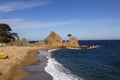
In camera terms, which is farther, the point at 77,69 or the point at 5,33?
the point at 5,33

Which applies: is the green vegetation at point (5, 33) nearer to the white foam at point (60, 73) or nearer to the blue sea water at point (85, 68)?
the blue sea water at point (85, 68)

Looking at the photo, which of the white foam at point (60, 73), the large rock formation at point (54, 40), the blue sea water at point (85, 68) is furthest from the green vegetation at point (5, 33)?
the white foam at point (60, 73)

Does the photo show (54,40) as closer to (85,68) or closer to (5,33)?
(5,33)

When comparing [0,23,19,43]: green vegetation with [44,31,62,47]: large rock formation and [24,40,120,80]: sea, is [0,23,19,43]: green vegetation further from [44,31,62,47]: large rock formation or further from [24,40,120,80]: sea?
[24,40,120,80]: sea

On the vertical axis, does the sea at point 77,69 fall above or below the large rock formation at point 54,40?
below

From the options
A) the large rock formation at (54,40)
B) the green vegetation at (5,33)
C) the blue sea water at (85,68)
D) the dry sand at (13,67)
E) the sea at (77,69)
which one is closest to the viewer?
the dry sand at (13,67)

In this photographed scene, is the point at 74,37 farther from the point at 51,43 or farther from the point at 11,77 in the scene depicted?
the point at 11,77

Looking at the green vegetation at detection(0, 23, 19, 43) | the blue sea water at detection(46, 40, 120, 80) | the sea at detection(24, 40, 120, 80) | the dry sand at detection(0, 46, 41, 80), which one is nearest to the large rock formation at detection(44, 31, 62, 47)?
the green vegetation at detection(0, 23, 19, 43)

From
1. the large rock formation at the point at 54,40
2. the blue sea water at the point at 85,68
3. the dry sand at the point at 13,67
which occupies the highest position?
the large rock formation at the point at 54,40

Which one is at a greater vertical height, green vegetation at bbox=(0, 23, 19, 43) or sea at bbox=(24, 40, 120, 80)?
green vegetation at bbox=(0, 23, 19, 43)

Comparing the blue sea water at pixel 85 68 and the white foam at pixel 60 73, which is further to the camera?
the blue sea water at pixel 85 68

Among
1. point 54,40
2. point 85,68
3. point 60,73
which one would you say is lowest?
point 85,68

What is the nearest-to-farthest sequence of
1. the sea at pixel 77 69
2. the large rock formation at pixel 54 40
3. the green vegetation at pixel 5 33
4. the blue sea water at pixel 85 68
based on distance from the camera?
1. the sea at pixel 77 69
2. the blue sea water at pixel 85 68
3. the green vegetation at pixel 5 33
4. the large rock formation at pixel 54 40

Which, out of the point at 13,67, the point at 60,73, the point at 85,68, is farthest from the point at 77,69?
the point at 13,67
